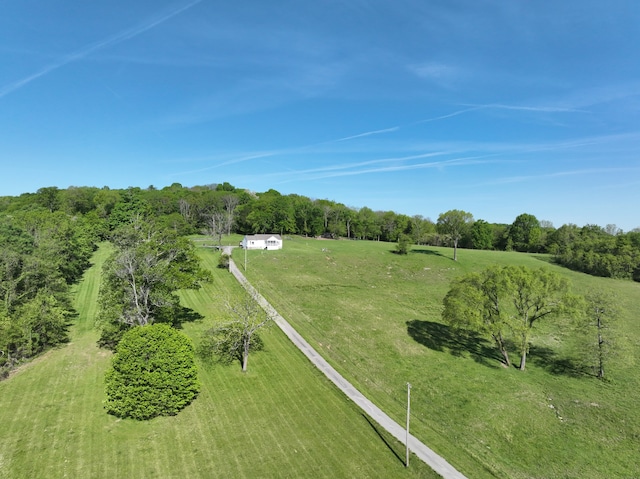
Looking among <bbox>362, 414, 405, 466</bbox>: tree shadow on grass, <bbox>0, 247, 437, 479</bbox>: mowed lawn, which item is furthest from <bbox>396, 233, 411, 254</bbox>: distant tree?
<bbox>362, 414, 405, 466</bbox>: tree shadow on grass

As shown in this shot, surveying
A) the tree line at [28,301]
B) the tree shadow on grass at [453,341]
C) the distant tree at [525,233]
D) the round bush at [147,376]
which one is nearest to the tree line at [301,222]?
the distant tree at [525,233]

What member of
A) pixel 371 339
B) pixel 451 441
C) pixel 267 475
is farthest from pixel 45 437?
pixel 371 339

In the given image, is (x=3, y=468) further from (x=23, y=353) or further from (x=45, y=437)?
(x=23, y=353)

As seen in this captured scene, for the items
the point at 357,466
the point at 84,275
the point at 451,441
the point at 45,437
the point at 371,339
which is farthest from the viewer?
the point at 84,275

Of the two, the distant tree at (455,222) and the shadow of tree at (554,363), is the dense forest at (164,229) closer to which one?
the distant tree at (455,222)

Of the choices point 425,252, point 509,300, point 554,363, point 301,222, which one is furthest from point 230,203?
point 554,363
